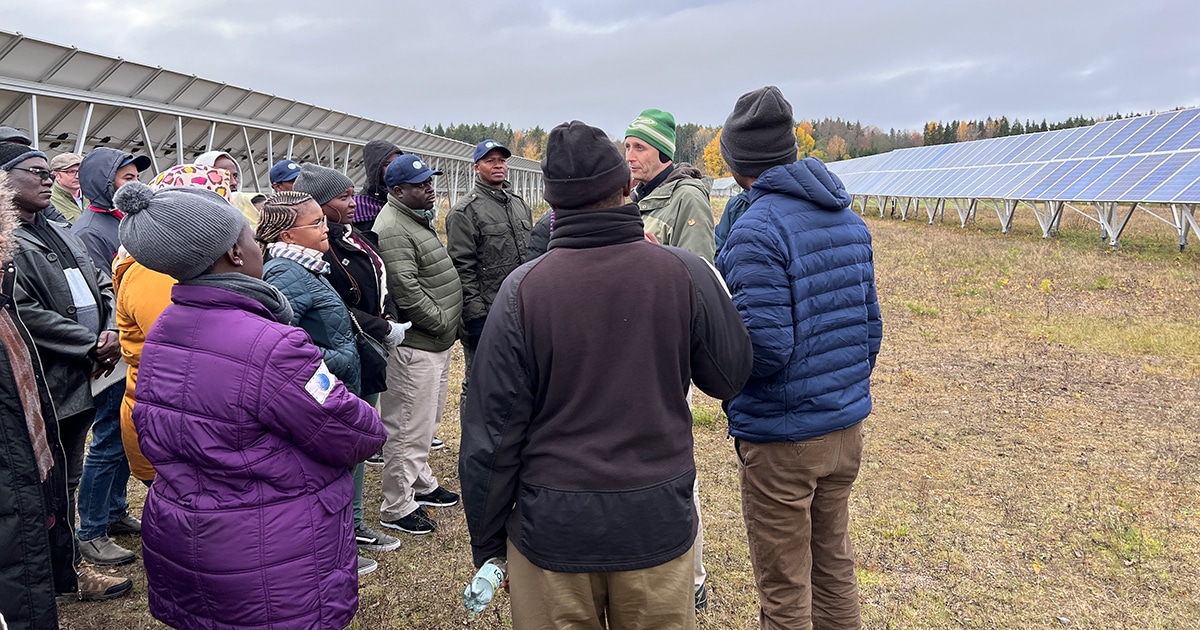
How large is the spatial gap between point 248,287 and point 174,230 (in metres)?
0.24

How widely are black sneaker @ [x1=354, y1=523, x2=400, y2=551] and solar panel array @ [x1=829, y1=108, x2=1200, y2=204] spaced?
1586 cm

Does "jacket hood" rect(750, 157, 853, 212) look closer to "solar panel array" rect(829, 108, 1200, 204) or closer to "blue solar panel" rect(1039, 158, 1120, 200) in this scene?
"solar panel array" rect(829, 108, 1200, 204)

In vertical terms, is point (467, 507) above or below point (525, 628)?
above

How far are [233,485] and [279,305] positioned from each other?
1.76ft

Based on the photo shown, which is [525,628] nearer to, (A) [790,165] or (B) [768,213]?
(B) [768,213]

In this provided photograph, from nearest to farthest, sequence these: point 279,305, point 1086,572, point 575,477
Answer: point 575,477
point 279,305
point 1086,572

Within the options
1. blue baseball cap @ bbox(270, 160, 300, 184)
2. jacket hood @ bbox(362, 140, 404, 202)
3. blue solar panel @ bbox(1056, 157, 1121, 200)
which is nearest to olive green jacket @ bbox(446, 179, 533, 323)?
jacket hood @ bbox(362, 140, 404, 202)

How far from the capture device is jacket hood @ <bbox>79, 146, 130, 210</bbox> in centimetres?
395

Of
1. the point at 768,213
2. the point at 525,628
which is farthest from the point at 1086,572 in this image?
the point at 525,628

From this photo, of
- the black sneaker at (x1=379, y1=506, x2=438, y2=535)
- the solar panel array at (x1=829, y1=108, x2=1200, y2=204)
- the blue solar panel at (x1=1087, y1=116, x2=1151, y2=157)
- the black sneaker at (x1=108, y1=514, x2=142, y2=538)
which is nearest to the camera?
the black sneaker at (x1=108, y1=514, x2=142, y2=538)

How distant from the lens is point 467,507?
208 centimetres

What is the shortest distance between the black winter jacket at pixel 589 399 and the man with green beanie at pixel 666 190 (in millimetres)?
1181

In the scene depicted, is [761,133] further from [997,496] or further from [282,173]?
[282,173]

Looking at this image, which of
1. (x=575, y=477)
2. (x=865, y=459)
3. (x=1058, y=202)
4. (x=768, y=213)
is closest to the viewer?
(x=575, y=477)
